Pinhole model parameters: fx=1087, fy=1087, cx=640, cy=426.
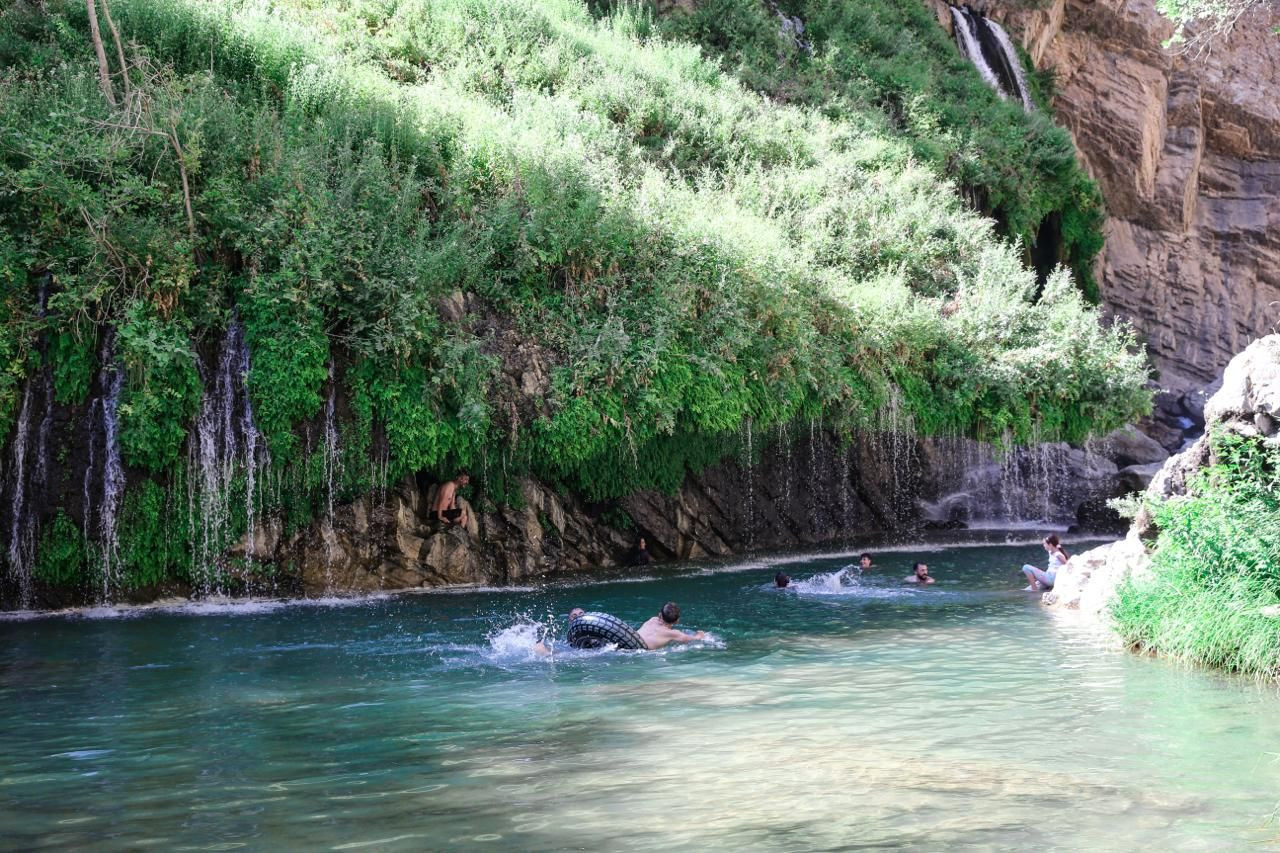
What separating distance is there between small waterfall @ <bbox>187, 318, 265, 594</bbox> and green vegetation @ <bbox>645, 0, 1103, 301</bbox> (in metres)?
18.6

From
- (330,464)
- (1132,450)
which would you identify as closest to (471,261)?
(330,464)

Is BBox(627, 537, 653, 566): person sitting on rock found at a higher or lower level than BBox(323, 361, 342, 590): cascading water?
lower

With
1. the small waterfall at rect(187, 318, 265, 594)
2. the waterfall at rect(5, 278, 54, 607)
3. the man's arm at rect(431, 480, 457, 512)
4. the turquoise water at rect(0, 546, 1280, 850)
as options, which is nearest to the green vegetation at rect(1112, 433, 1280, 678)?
the turquoise water at rect(0, 546, 1280, 850)

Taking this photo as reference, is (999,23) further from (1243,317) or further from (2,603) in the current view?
(2,603)

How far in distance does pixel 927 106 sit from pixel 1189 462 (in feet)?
66.7

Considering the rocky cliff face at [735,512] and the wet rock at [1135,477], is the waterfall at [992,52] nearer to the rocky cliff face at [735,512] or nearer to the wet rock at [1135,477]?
the rocky cliff face at [735,512]

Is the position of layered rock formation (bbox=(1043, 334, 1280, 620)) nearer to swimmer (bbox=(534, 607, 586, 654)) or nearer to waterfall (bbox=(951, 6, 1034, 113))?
swimmer (bbox=(534, 607, 586, 654))

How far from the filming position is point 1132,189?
118 ft

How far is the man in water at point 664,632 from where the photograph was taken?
10.8m

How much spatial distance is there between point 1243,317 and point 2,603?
37.7 meters

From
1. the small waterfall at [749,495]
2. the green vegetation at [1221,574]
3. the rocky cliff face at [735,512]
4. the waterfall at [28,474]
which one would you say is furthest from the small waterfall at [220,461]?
the green vegetation at [1221,574]

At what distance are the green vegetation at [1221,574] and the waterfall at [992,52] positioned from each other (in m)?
26.9

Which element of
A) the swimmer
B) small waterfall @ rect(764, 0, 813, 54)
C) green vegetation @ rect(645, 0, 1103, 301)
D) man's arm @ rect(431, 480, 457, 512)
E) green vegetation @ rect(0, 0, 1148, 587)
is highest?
small waterfall @ rect(764, 0, 813, 54)

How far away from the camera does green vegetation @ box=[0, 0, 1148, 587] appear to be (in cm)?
1398
